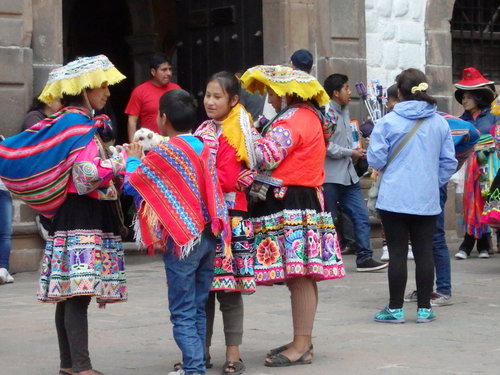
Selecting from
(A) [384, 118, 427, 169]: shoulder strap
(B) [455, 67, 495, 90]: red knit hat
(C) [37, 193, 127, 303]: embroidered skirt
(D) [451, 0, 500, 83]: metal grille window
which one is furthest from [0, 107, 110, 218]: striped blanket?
(D) [451, 0, 500, 83]: metal grille window

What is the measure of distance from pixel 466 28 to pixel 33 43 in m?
5.52

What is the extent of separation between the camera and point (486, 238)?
12305mm

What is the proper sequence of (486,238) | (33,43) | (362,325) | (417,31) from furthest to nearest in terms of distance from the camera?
(417,31)
(486,238)
(33,43)
(362,325)

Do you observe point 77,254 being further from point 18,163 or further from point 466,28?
point 466,28

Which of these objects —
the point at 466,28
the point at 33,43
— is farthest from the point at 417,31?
the point at 33,43

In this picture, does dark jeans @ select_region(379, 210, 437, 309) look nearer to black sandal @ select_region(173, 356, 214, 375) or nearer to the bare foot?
the bare foot

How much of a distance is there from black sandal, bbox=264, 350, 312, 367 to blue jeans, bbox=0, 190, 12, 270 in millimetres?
4136

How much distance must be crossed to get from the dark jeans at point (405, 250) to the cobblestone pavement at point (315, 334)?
0.65 feet

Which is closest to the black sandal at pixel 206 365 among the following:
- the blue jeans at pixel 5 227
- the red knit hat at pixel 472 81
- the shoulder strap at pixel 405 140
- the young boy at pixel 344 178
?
the shoulder strap at pixel 405 140

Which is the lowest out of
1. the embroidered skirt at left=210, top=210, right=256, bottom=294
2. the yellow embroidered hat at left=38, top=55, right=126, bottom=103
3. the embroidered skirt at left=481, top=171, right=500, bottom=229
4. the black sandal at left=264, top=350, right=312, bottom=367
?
the black sandal at left=264, top=350, right=312, bottom=367

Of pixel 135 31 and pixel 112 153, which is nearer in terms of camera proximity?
pixel 112 153

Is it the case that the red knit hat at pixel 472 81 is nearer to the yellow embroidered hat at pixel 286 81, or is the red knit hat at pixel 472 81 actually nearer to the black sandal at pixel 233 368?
the yellow embroidered hat at pixel 286 81

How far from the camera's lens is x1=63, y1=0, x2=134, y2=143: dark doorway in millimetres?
15250

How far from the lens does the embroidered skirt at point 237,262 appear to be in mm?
6262
